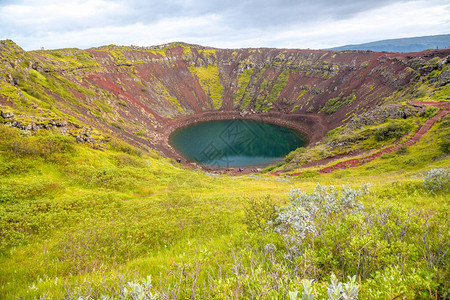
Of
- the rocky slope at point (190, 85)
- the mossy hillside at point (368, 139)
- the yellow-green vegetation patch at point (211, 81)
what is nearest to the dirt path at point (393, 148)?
the mossy hillside at point (368, 139)

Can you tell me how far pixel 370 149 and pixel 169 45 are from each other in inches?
5355

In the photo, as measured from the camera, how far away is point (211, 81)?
124 m

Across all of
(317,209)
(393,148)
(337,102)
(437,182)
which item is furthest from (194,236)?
(337,102)

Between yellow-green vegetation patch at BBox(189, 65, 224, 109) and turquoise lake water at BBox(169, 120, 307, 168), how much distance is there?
83.9 feet

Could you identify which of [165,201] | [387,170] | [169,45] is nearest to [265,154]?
[387,170]

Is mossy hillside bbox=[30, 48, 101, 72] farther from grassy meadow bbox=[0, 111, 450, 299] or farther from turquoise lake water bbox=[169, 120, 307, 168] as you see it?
grassy meadow bbox=[0, 111, 450, 299]

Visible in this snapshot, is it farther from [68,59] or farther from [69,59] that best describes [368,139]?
[69,59]

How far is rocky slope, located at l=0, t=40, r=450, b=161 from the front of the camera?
40.5m

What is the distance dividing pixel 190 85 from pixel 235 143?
61427mm

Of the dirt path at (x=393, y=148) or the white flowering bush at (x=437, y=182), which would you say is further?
the dirt path at (x=393, y=148)

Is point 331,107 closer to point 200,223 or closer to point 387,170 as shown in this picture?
point 387,170

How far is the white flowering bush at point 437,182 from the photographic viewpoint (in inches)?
392

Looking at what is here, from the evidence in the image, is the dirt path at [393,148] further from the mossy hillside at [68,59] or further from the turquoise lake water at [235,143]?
the mossy hillside at [68,59]

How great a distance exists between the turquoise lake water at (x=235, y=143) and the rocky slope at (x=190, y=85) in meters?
5.97
